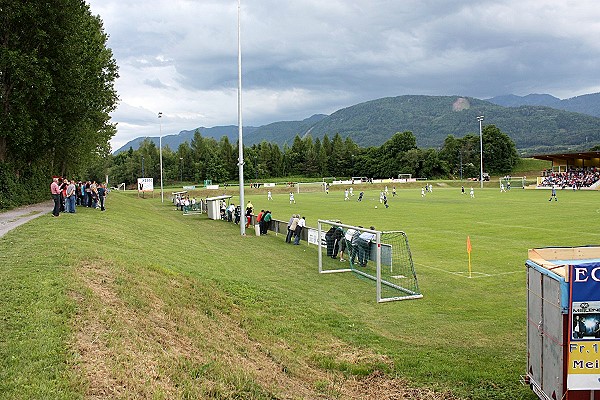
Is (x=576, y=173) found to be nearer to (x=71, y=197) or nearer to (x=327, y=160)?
(x=327, y=160)

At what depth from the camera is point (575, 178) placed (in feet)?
293

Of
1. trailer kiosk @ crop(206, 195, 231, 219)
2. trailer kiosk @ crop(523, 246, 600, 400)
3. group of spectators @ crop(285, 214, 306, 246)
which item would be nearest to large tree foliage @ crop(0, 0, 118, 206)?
trailer kiosk @ crop(206, 195, 231, 219)

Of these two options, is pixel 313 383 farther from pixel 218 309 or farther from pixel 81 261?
pixel 81 261

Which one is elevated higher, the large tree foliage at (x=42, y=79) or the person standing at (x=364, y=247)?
the large tree foliage at (x=42, y=79)

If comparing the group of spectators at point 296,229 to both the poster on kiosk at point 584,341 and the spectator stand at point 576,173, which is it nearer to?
the poster on kiosk at point 584,341

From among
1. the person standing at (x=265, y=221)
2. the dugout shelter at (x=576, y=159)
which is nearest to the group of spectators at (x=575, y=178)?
the dugout shelter at (x=576, y=159)

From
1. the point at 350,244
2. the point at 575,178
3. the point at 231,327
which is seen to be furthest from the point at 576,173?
the point at 231,327

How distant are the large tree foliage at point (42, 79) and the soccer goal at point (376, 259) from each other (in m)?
20.7

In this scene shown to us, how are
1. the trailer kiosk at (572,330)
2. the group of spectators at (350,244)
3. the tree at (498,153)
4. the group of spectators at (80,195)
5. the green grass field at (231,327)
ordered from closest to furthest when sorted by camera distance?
the trailer kiosk at (572,330) → the green grass field at (231,327) → the group of spectators at (350,244) → the group of spectators at (80,195) → the tree at (498,153)

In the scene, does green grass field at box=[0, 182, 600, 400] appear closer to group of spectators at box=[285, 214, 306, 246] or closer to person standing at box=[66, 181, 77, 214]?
person standing at box=[66, 181, 77, 214]

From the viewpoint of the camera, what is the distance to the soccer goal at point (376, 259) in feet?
50.5

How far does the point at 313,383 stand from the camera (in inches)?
338

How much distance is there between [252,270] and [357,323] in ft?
23.7

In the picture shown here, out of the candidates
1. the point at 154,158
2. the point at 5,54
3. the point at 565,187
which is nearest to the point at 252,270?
the point at 5,54
